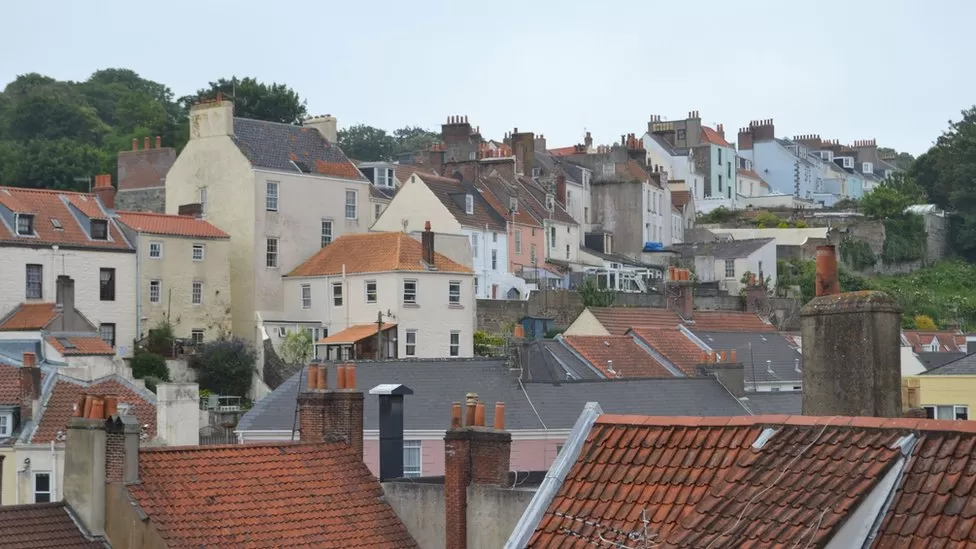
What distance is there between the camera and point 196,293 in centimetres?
6988

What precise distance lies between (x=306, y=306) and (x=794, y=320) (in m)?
24.9

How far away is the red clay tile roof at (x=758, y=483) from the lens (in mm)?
12133

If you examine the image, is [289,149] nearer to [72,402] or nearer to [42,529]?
[72,402]

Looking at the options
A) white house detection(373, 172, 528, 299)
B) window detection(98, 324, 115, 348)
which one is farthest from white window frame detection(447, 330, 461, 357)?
window detection(98, 324, 115, 348)

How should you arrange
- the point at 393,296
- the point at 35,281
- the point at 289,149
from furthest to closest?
the point at 289,149, the point at 393,296, the point at 35,281

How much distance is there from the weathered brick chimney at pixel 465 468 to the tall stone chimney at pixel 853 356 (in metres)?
5.01

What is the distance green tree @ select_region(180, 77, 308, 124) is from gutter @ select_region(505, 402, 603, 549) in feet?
272

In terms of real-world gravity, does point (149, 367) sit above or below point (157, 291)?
below

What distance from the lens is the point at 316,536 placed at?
1955 cm

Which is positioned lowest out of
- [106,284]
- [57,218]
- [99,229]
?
[106,284]

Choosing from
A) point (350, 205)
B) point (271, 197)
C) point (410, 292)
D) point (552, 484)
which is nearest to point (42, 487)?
point (410, 292)

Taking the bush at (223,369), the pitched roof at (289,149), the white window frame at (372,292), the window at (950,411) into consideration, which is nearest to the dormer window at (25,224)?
the bush at (223,369)

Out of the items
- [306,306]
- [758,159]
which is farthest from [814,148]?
[306,306]

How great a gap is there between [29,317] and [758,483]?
52.1 metres
